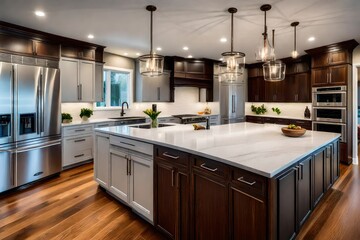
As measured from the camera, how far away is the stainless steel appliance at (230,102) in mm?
6301

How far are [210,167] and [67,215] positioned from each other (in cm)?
190

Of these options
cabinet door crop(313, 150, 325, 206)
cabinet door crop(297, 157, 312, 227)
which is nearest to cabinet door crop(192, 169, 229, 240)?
cabinet door crop(297, 157, 312, 227)

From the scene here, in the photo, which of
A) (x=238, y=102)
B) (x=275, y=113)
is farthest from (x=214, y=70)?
(x=275, y=113)

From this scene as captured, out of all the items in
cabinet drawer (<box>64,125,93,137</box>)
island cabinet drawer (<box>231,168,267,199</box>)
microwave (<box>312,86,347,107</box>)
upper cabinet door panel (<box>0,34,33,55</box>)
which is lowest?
island cabinet drawer (<box>231,168,267,199</box>)

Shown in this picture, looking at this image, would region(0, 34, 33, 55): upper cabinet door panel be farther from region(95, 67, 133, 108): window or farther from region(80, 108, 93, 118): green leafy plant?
region(95, 67, 133, 108): window

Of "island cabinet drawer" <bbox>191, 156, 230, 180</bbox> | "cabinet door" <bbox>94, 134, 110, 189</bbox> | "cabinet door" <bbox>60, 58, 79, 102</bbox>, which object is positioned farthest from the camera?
"cabinet door" <bbox>60, 58, 79, 102</bbox>

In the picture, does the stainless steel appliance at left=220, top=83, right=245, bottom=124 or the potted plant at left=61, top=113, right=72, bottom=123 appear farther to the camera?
the stainless steel appliance at left=220, top=83, right=245, bottom=124

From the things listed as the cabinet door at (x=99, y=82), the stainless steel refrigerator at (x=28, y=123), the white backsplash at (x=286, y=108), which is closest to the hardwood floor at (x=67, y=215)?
the stainless steel refrigerator at (x=28, y=123)

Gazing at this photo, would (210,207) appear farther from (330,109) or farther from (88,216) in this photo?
(330,109)

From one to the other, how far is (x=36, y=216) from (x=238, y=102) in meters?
5.62

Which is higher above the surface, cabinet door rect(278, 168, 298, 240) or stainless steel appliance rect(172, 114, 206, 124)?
stainless steel appliance rect(172, 114, 206, 124)

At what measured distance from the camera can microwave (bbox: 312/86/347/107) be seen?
4395mm

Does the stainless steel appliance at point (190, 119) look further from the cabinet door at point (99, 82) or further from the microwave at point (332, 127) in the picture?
the microwave at point (332, 127)

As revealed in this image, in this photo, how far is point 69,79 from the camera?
4.21 meters
